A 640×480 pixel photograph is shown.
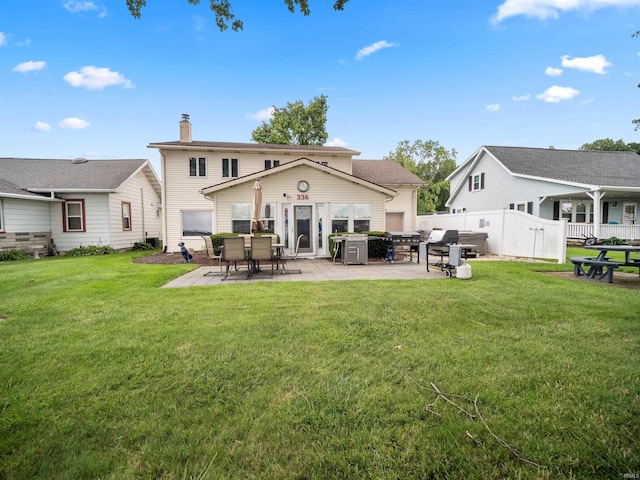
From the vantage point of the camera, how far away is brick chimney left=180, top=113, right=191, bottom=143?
1662 cm

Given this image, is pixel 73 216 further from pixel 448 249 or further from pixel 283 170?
pixel 448 249

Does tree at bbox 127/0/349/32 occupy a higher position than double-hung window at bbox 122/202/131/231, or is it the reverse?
tree at bbox 127/0/349/32

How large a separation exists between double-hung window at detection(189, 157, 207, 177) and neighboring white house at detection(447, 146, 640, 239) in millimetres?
18387

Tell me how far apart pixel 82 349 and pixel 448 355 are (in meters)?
3.82

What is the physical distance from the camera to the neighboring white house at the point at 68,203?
44.6ft

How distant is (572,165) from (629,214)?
4.49m

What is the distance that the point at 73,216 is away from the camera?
50.0 feet

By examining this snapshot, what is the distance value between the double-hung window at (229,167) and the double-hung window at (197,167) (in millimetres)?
965

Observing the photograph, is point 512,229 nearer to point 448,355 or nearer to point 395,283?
point 395,283

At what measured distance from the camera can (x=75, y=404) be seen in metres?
2.31

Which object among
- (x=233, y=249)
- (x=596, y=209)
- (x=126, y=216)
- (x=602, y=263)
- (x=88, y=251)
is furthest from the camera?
(x=126, y=216)

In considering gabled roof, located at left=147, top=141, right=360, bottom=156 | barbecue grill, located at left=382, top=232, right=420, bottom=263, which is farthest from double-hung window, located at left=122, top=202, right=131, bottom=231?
barbecue grill, located at left=382, top=232, right=420, bottom=263

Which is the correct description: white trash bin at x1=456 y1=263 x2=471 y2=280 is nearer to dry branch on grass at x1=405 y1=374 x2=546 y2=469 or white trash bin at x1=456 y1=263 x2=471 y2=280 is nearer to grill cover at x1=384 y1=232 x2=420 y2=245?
grill cover at x1=384 y1=232 x2=420 y2=245

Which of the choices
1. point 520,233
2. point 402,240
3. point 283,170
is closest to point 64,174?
point 283,170
